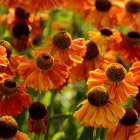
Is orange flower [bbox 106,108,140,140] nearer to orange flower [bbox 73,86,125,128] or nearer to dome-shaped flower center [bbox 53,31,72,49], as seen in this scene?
orange flower [bbox 73,86,125,128]

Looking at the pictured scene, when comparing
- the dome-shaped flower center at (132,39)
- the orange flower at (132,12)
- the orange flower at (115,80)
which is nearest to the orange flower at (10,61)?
the orange flower at (115,80)

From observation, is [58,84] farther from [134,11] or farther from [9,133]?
[134,11]

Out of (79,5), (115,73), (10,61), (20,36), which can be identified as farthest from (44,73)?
(79,5)

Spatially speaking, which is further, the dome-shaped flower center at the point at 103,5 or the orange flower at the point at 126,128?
the dome-shaped flower center at the point at 103,5

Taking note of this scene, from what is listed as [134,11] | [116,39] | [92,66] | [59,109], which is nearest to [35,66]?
[92,66]

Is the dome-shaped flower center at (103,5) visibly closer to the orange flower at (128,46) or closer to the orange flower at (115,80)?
the orange flower at (128,46)

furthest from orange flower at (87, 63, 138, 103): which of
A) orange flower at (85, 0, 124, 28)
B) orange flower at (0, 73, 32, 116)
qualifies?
orange flower at (85, 0, 124, 28)
